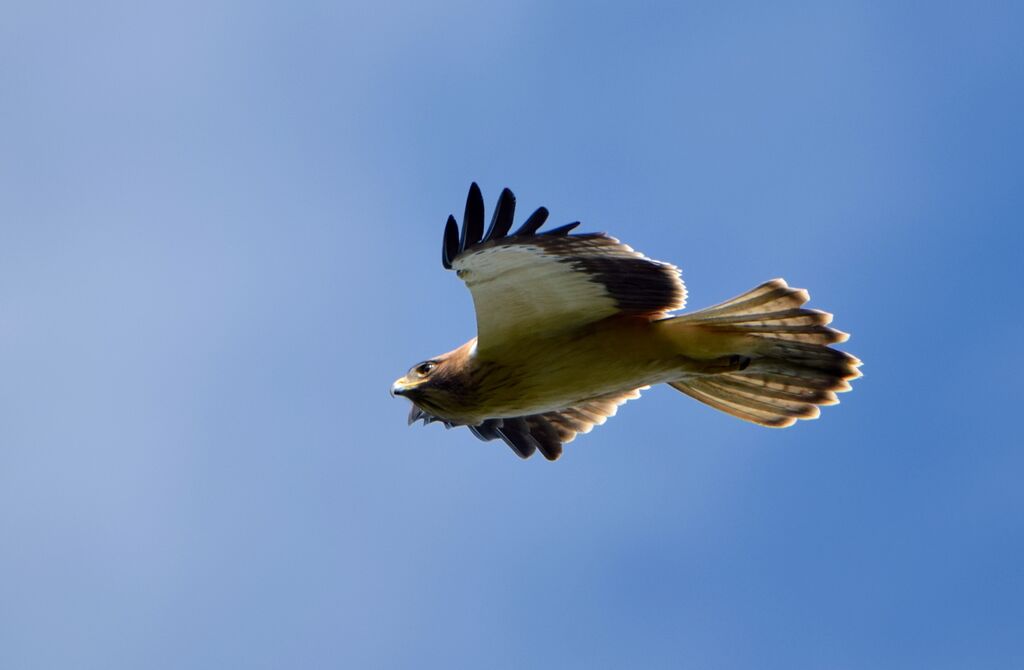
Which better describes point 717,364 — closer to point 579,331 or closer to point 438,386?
point 579,331

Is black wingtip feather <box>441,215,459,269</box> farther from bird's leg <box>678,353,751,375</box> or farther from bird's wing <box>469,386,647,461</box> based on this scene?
bird's wing <box>469,386,647,461</box>

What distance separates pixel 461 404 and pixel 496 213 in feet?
4.28

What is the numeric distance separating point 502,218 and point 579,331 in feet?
3.40

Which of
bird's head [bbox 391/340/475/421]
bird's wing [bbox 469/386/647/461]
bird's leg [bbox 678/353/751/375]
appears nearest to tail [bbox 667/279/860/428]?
bird's leg [bbox 678/353/751/375]

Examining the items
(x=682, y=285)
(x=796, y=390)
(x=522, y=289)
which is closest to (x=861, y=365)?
(x=796, y=390)

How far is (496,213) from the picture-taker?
8.62 meters

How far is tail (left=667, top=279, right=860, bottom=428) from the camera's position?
9211 millimetres

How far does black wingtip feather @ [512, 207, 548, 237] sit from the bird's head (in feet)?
3.45

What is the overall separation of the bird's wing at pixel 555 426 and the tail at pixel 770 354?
2.36ft

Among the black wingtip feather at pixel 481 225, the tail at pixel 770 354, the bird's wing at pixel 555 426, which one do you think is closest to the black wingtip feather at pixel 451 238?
the black wingtip feather at pixel 481 225

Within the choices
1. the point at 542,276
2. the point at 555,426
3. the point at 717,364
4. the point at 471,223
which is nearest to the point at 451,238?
the point at 471,223

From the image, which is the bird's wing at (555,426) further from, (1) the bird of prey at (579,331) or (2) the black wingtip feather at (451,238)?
(2) the black wingtip feather at (451,238)

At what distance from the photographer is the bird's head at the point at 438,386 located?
9.24 m

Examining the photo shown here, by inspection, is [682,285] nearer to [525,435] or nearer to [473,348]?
Result: [473,348]
